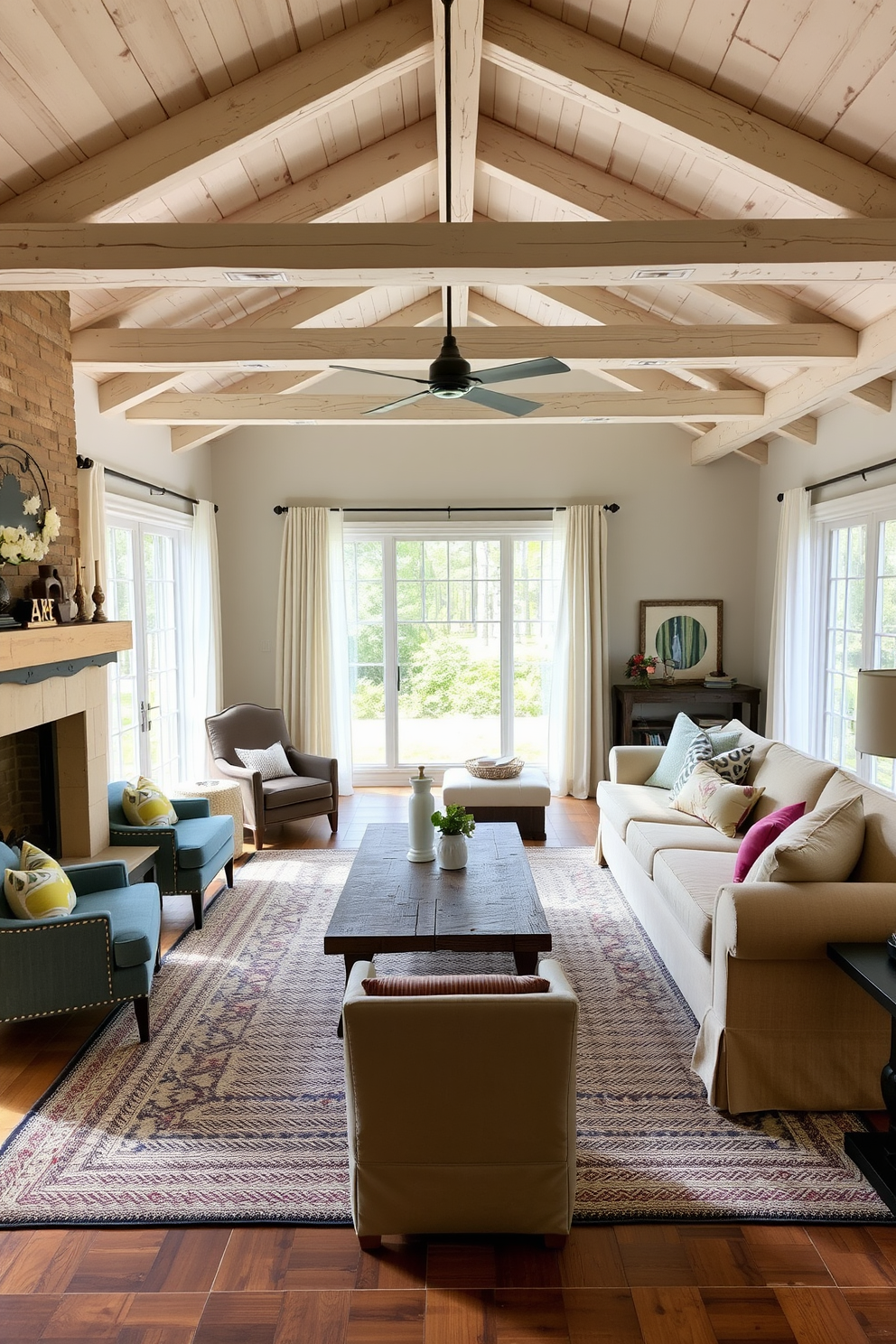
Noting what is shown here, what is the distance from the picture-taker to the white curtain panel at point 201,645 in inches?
269

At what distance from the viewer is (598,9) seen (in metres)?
3.11

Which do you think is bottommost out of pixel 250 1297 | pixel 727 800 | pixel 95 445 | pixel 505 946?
pixel 250 1297

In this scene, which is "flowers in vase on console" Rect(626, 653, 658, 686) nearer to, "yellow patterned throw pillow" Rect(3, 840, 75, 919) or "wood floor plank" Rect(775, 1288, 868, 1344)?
"yellow patterned throw pillow" Rect(3, 840, 75, 919)

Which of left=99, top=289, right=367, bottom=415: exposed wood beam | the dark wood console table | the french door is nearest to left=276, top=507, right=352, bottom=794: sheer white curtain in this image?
the french door

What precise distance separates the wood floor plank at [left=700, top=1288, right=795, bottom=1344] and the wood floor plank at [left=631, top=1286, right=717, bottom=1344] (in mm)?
24

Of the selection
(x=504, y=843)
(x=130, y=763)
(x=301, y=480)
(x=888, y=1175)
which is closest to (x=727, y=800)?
(x=504, y=843)

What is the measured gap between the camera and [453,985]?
228cm

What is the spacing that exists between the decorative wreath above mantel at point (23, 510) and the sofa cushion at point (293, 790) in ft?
8.30

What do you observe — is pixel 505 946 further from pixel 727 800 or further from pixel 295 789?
pixel 295 789

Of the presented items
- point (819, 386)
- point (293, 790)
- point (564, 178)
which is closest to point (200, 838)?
point (293, 790)

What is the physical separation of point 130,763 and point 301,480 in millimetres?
2989

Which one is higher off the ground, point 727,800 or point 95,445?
point 95,445

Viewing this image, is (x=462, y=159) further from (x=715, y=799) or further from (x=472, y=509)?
(x=472, y=509)

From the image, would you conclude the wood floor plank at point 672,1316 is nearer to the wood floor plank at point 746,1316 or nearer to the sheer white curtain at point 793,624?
the wood floor plank at point 746,1316
